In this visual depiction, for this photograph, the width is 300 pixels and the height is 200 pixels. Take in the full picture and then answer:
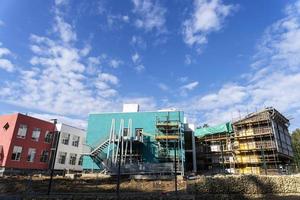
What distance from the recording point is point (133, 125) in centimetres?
3881

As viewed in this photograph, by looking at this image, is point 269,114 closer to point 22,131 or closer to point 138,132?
point 138,132

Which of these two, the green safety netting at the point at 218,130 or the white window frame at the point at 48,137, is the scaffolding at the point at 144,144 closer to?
the green safety netting at the point at 218,130

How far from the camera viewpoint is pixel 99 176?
3055 cm

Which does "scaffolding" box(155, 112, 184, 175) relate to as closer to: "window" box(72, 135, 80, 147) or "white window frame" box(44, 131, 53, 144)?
"window" box(72, 135, 80, 147)

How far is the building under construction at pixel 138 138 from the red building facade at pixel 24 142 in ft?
26.0

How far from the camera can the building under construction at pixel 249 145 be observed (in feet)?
124

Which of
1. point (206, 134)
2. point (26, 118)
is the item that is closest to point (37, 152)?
point (26, 118)

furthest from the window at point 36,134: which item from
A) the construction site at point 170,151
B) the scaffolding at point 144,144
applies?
the scaffolding at point 144,144

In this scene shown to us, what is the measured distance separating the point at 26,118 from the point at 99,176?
15927 millimetres

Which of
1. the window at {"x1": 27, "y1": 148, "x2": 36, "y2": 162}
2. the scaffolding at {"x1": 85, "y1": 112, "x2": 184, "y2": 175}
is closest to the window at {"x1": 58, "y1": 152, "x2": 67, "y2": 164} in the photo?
the window at {"x1": 27, "y1": 148, "x2": 36, "y2": 162}

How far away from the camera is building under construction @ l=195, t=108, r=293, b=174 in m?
37.7

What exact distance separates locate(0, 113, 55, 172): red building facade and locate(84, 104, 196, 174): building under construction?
26.0 feet

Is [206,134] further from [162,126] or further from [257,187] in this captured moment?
[257,187]

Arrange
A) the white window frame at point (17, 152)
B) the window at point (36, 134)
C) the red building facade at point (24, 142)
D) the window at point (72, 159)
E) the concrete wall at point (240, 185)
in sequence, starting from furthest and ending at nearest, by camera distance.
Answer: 1. the window at point (72, 159)
2. the window at point (36, 134)
3. the white window frame at point (17, 152)
4. the red building facade at point (24, 142)
5. the concrete wall at point (240, 185)
